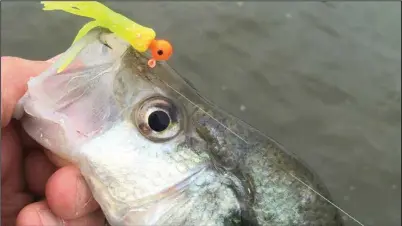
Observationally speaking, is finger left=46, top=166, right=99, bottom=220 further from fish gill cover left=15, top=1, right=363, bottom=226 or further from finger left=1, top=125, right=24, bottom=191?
finger left=1, top=125, right=24, bottom=191

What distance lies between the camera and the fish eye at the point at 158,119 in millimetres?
2320

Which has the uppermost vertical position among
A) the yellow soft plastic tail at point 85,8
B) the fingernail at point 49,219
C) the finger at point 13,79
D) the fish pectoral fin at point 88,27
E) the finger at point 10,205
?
the yellow soft plastic tail at point 85,8

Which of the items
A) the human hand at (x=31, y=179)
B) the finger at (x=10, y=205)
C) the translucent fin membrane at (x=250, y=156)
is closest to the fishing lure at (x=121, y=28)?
the translucent fin membrane at (x=250, y=156)

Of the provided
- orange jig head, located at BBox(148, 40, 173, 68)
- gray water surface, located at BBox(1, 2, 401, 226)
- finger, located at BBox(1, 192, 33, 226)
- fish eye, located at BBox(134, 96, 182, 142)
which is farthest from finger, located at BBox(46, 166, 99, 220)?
gray water surface, located at BBox(1, 2, 401, 226)

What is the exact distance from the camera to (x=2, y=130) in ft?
8.21

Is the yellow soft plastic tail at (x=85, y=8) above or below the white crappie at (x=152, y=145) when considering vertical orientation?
above

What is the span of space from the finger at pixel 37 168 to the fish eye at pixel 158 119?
563 mm

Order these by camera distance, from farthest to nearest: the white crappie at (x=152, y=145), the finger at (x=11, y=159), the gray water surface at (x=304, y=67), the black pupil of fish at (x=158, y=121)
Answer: the gray water surface at (x=304, y=67) → the finger at (x=11, y=159) → the black pupil of fish at (x=158, y=121) → the white crappie at (x=152, y=145)

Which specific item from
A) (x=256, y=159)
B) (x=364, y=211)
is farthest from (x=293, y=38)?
(x=256, y=159)

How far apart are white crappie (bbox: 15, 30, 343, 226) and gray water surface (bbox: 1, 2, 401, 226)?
12.4 ft

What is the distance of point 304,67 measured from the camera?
763 cm

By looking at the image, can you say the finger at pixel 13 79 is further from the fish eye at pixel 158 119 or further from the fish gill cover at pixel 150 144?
the fish eye at pixel 158 119

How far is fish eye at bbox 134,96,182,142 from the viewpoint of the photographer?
91.4 inches

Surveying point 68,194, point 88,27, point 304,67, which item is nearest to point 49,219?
point 68,194
